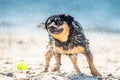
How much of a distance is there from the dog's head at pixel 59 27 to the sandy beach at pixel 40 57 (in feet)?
2.08

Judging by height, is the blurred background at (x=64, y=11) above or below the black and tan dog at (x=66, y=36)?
above

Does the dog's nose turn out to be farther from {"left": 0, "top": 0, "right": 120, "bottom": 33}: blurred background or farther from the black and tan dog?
{"left": 0, "top": 0, "right": 120, "bottom": 33}: blurred background

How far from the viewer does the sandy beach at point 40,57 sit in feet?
26.6

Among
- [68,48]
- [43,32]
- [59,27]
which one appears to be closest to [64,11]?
[43,32]

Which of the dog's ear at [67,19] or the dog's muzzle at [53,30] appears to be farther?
the dog's ear at [67,19]

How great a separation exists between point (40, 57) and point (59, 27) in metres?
4.50

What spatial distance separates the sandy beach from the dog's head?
64 centimetres

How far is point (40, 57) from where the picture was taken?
12078 mm

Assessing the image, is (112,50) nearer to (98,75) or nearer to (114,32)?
(114,32)

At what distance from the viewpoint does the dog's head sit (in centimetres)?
762

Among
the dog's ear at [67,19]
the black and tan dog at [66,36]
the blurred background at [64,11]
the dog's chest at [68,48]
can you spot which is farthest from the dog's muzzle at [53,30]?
the blurred background at [64,11]

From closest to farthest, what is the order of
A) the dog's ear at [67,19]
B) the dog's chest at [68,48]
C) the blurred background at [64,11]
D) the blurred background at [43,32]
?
the dog's ear at [67,19], the dog's chest at [68,48], the blurred background at [43,32], the blurred background at [64,11]

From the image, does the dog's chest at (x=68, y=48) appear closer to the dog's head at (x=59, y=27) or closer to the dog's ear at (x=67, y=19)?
the dog's head at (x=59, y=27)

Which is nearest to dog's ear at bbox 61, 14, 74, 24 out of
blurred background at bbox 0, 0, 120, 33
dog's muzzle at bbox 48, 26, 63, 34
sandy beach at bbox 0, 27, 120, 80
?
dog's muzzle at bbox 48, 26, 63, 34
